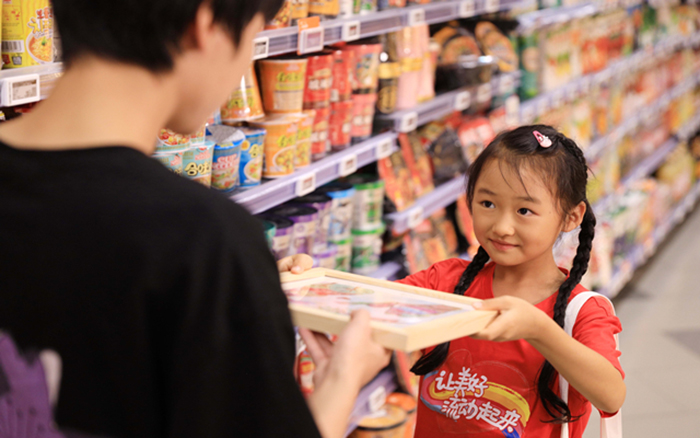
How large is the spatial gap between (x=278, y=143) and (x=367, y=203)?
2.14ft

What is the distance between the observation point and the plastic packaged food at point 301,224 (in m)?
2.18

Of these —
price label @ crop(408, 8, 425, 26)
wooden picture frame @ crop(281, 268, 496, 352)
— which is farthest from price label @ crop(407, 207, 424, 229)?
wooden picture frame @ crop(281, 268, 496, 352)

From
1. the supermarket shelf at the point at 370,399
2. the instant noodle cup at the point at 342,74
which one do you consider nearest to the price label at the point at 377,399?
the supermarket shelf at the point at 370,399

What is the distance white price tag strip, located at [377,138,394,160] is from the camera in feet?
8.63

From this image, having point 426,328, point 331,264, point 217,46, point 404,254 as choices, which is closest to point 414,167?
point 404,254

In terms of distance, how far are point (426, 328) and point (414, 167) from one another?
88.0 inches

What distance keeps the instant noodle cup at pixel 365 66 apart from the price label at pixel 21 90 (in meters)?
1.34

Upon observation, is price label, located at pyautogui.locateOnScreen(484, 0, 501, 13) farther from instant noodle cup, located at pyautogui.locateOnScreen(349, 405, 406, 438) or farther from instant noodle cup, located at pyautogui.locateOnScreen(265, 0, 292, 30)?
instant noodle cup, located at pyautogui.locateOnScreen(349, 405, 406, 438)

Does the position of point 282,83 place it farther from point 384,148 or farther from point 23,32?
point 23,32

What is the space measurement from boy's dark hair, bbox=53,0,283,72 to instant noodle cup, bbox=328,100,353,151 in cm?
176

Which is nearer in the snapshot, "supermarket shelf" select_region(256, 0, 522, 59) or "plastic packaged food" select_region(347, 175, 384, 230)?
"supermarket shelf" select_region(256, 0, 522, 59)

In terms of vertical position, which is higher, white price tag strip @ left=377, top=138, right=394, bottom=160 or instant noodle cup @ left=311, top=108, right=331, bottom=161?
instant noodle cup @ left=311, top=108, right=331, bottom=161

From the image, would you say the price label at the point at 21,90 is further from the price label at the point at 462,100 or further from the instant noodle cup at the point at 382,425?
→ the price label at the point at 462,100

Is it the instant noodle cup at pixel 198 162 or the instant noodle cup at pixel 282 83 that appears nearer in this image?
the instant noodle cup at pixel 198 162
